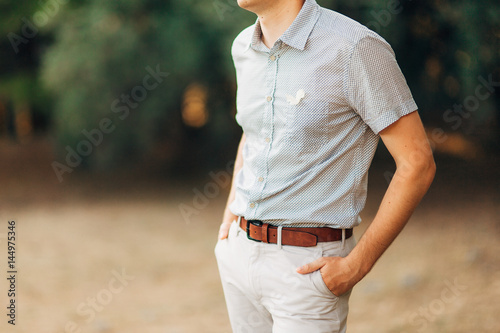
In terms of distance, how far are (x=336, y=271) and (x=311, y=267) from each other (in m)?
0.06

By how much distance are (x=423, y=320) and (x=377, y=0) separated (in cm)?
235

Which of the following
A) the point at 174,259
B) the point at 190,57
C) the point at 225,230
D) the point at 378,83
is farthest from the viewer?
the point at 190,57

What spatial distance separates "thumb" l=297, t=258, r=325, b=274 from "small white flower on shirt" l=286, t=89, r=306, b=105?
1.23 ft

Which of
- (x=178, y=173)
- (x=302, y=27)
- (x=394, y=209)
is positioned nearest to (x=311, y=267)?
(x=394, y=209)

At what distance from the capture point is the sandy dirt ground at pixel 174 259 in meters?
3.35

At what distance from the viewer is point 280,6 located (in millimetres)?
1363

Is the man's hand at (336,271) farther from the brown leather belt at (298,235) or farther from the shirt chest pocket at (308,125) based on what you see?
the shirt chest pocket at (308,125)

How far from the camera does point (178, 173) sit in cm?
608

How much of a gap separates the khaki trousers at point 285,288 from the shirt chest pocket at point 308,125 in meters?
0.24

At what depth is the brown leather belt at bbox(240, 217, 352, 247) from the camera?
1365 mm

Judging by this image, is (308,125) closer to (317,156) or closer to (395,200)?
(317,156)

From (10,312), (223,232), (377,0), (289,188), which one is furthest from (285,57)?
(377,0)

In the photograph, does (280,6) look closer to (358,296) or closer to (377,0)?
(358,296)

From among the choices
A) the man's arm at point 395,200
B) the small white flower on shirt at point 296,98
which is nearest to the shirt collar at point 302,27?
the small white flower on shirt at point 296,98
